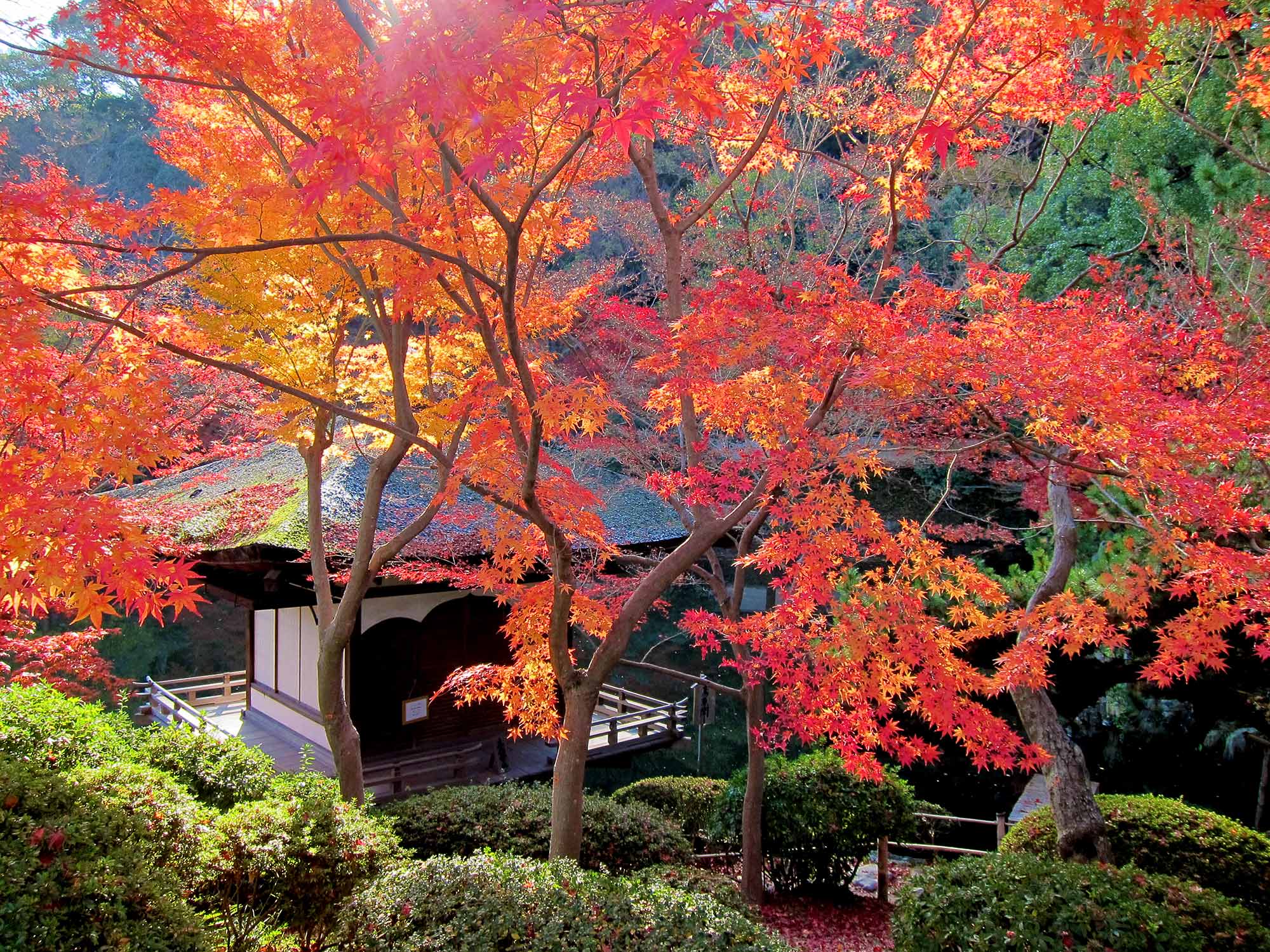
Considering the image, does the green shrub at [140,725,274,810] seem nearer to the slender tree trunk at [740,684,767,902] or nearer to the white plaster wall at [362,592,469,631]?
the slender tree trunk at [740,684,767,902]

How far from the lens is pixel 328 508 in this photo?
893 cm

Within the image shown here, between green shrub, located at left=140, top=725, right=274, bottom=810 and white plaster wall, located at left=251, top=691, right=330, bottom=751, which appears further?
white plaster wall, located at left=251, top=691, right=330, bottom=751

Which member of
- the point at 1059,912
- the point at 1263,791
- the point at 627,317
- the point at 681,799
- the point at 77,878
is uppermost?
the point at 627,317

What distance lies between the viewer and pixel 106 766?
3.73 metres

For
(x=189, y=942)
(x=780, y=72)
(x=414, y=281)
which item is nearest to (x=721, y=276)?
(x=780, y=72)

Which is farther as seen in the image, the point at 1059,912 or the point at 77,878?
Result: the point at 1059,912

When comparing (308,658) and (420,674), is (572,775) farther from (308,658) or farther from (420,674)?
(308,658)

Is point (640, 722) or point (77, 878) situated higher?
point (77, 878)

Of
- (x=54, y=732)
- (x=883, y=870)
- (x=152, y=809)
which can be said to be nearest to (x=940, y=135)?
(x=152, y=809)

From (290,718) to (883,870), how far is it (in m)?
7.83

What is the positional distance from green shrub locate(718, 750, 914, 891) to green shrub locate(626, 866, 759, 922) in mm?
2149

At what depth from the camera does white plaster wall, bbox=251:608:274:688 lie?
11406 mm

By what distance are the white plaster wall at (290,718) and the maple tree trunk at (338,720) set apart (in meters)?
3.47

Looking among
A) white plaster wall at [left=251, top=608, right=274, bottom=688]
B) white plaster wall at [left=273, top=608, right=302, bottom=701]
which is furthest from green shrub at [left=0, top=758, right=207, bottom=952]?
white plaster wall at [left=251, top=608, right=274, bottom=688]
